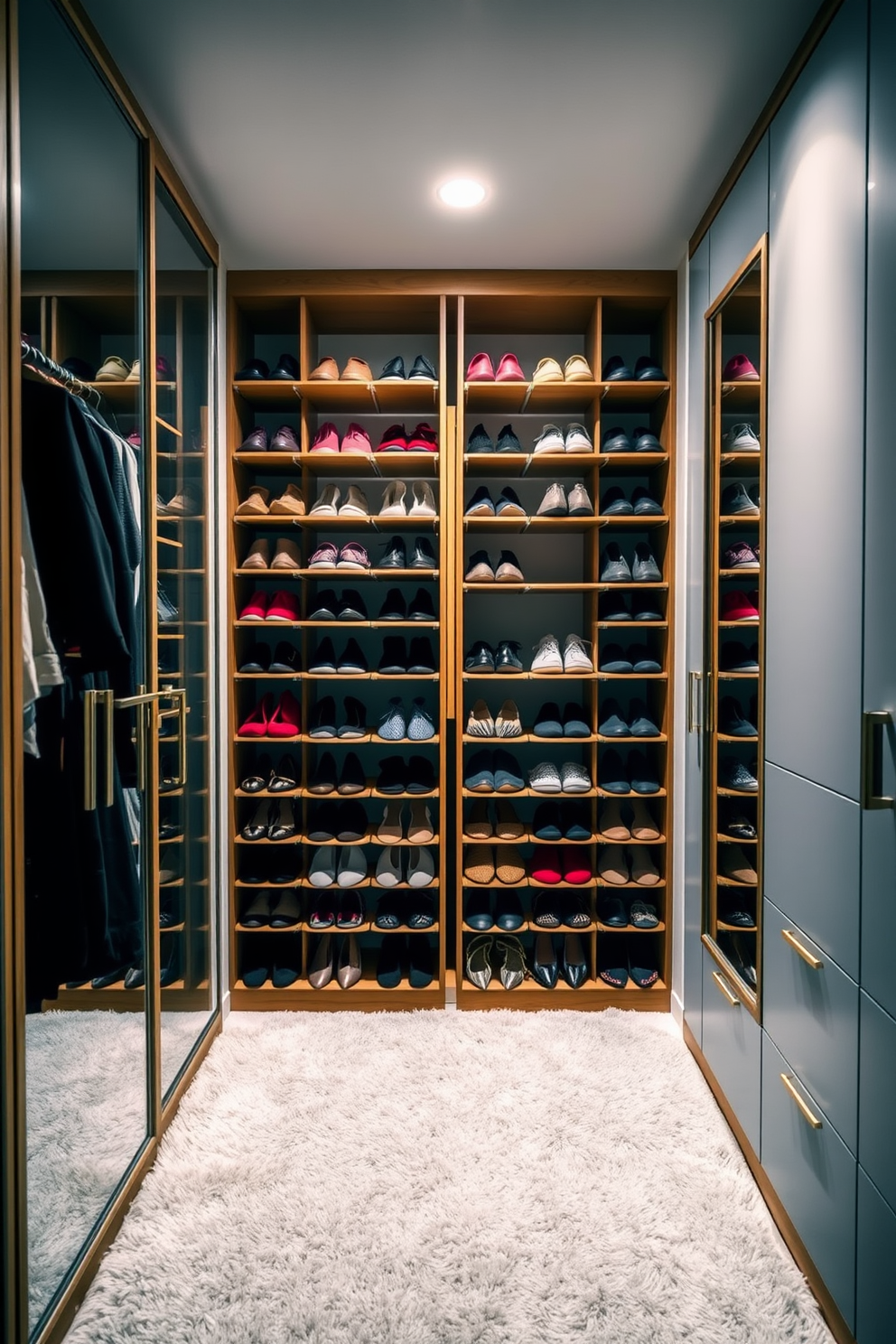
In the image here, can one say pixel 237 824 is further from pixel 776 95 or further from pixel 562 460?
pixel 776 95

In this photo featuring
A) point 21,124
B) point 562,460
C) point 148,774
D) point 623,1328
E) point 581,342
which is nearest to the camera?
point 21,124

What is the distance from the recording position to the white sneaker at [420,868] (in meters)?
2.70

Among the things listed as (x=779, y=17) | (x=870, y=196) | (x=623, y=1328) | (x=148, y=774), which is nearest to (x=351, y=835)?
(x=148, y=774)

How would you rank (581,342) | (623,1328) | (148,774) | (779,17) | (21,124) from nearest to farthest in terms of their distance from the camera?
(21,124) → (623,1328) → (779,17) → (148,774) → (581,342)

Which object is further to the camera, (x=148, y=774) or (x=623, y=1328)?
(x=148, y=774)

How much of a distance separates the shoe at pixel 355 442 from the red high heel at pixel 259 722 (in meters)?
0.91

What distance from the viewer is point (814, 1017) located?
148 centimetres

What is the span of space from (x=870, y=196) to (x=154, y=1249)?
7.85 feet

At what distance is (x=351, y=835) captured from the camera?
8.93 feet

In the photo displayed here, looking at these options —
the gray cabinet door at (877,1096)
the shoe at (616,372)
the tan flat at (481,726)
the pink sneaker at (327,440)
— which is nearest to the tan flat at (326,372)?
the pink sneaker at (327,440)

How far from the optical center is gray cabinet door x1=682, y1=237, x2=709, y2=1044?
7.50 ft

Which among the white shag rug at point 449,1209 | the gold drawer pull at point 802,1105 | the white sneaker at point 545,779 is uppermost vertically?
the white sneaker at point 545,779

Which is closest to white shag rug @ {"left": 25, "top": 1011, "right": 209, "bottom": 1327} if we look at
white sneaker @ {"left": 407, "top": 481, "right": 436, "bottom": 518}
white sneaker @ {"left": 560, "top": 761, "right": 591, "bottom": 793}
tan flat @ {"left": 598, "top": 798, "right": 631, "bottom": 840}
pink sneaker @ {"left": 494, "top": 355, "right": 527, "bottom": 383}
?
white sneaker @ {"left": 560, "top": 761, "right": 591, "bottom": 793}

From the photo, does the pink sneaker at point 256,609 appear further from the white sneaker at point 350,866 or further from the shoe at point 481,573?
the white sneaker at point 350,866
